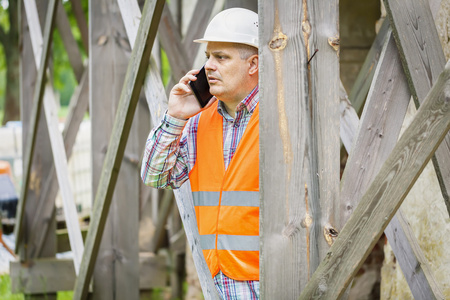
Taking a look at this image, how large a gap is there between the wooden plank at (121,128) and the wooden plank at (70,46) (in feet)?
6.83

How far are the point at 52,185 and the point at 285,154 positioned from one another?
4.01m

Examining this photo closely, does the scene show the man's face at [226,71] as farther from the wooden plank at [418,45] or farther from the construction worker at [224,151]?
the wooden plank at [418,45]

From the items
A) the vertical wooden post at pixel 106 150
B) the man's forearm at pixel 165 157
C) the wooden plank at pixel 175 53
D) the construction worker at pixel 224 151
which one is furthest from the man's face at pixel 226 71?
the vertical wooden post at pixel 106 150

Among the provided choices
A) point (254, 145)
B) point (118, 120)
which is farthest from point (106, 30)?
point (254, 145)

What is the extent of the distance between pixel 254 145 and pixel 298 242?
0.62m

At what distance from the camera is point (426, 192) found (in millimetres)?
3697

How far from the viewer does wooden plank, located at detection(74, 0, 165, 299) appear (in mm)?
3250

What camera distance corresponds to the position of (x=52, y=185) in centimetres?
580

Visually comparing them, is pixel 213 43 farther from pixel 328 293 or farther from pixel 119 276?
pixel 119 276

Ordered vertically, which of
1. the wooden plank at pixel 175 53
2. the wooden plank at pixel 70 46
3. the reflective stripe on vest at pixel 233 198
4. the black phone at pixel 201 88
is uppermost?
the wooden plank at pixel 70 46

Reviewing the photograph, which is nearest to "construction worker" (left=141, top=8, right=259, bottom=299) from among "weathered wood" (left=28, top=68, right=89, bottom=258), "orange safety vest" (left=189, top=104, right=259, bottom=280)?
"orange safety vest" (left=189, top=104, right=259, bottom=280)

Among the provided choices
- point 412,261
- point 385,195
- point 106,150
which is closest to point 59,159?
point 106,150

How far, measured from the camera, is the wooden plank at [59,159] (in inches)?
181

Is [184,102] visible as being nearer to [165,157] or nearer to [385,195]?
[165,157]
